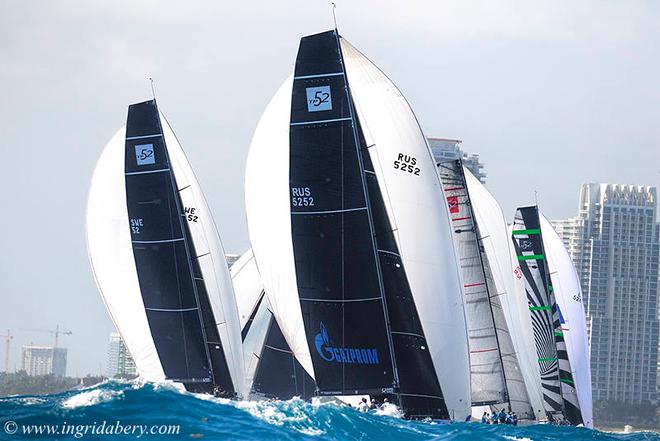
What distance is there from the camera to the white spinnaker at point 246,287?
42.0m

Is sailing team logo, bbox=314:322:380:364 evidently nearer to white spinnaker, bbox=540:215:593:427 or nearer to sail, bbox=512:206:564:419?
sail, bbox=512:206:564:419

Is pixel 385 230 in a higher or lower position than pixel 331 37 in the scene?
lower

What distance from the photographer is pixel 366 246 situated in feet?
95.3

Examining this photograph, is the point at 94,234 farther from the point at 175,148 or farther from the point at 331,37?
the point at 331,37

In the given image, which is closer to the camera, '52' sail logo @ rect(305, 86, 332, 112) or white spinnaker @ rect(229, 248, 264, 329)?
'52' sail logo @ rect(305, 86, 332, 112)

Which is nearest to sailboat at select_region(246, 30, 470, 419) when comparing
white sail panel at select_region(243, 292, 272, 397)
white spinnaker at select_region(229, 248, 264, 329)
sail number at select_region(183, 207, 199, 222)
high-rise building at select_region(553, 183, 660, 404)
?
sail number at select_region(183, 207, 199, 222)

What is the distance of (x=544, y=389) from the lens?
43.4 meters

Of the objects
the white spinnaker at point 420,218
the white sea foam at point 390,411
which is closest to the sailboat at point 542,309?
the white spinnaker at point 420,218

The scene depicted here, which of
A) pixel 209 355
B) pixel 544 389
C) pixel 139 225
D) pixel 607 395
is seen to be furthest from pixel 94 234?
pixel 607 395

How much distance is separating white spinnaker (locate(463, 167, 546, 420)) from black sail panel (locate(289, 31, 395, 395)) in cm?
894

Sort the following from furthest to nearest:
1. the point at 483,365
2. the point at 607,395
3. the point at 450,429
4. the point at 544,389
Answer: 1. the point at 607,395
2. the point at 544,389
3. the point at 483,365
4. the point at 450,429

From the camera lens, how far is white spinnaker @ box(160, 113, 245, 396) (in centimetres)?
3709

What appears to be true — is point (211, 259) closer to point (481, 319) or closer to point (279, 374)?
point (279, 374)

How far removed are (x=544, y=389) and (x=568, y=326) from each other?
2.97 meters
